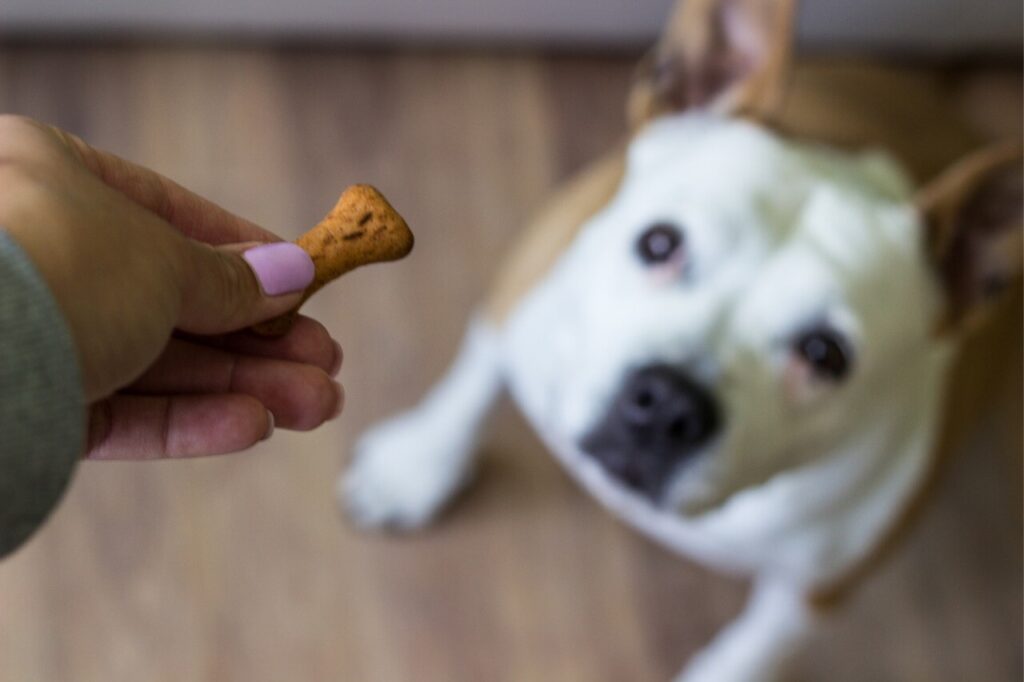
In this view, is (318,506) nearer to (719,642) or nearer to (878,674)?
(719,642)

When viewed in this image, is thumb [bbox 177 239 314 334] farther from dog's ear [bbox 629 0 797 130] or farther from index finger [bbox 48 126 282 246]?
dog's ear [bbox 629 0 797 130]

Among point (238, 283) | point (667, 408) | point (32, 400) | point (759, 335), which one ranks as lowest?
point (32, 400)

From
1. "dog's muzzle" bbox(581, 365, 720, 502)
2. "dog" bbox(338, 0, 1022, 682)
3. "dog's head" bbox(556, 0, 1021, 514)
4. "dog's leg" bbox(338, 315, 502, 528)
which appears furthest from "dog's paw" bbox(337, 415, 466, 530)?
"dog's muzzle" bbox(581, 365, 720, 502)

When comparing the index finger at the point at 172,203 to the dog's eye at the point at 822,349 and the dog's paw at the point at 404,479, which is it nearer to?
the dog's eye at the point at 822,349

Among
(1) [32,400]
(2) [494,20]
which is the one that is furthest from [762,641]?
(1) [32,400]

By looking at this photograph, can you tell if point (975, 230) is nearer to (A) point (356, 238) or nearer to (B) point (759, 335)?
(B) point (759, 335)

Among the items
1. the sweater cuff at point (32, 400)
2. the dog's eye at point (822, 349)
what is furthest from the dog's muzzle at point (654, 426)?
the sweater cuff at point (32, 400)
